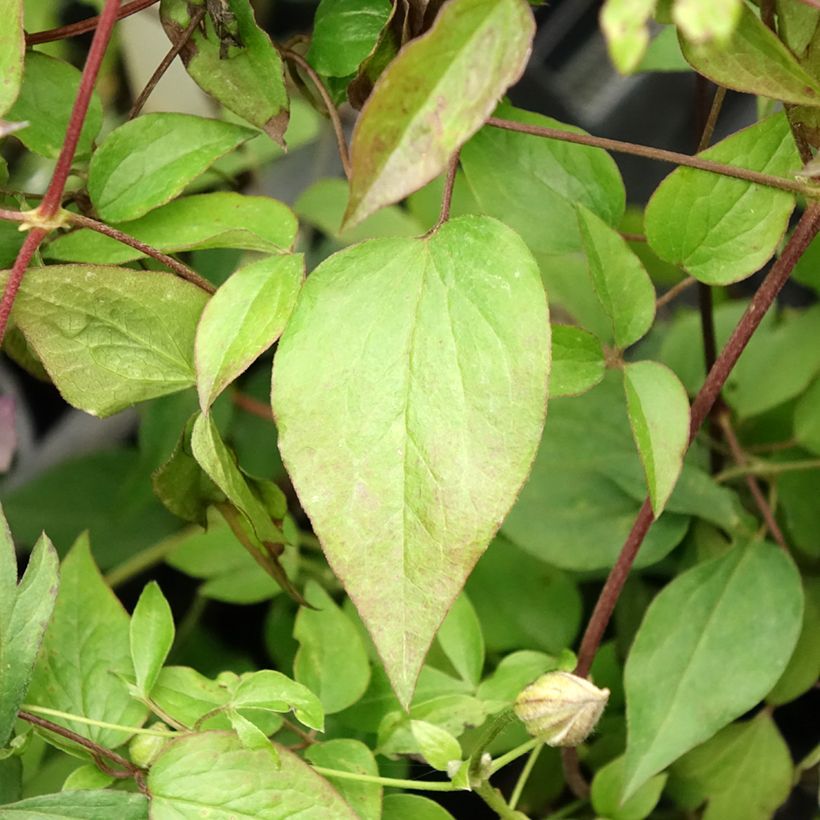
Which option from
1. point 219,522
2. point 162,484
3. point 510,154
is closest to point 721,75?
point 510,154

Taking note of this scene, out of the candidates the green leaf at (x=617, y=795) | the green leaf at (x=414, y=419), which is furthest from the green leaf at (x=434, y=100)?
the green leaf at (x=617, y=795)

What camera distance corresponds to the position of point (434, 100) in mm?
232

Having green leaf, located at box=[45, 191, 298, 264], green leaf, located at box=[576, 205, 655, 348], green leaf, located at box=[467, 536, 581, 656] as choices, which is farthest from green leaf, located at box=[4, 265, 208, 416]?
green leaf, located at box=[467, 536, 581, 656]

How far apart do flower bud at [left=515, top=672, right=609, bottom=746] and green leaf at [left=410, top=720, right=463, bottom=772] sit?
2cm

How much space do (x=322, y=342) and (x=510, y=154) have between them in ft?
0.44

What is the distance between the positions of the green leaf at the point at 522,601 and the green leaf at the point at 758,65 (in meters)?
0.28

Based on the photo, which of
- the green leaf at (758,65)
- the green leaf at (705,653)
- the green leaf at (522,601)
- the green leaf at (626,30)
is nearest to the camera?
the green leaf at (626,30)

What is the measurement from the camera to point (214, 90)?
0.33m

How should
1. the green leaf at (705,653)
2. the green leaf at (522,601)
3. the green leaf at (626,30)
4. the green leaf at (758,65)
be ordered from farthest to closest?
the green leaf at (522,601) → the green leaf at (705,653) → the green leaf at (758,65) → the green leaf at (626,30)

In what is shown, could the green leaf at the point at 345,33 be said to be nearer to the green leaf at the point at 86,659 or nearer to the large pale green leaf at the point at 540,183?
the large pale green leaf at the point at 540,183

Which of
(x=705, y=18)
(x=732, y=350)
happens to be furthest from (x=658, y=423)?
(x=705, y=18)

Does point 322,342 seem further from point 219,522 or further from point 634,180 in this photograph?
point 634,180

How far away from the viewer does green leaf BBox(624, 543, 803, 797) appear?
374 mm

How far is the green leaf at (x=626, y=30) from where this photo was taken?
17 cm
